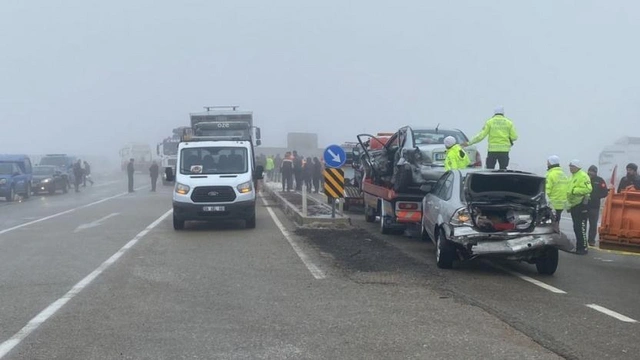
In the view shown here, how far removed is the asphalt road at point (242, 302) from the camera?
678cm

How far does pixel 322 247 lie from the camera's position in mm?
14328

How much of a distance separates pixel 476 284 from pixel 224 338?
435cm

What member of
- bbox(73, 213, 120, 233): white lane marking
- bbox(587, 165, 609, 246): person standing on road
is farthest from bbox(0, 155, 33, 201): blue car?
bbox(587, 165, 609, 246): person standing on road

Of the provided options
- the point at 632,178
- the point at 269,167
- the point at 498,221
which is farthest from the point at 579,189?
the point at 269,167

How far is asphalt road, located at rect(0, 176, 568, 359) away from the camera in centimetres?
678

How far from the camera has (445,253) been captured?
11320mm

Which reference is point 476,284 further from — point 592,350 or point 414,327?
point 592,350

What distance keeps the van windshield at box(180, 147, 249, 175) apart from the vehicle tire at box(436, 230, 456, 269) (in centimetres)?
794

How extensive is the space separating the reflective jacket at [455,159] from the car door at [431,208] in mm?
1119

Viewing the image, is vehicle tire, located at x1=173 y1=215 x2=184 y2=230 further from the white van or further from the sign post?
the sign post

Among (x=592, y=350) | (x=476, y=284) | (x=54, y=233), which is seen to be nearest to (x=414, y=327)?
(x=592, y=350)

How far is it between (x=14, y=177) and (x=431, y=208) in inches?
977

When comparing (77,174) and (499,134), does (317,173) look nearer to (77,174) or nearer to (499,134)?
(77,174)

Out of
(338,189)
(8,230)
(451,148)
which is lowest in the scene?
(8,230)
